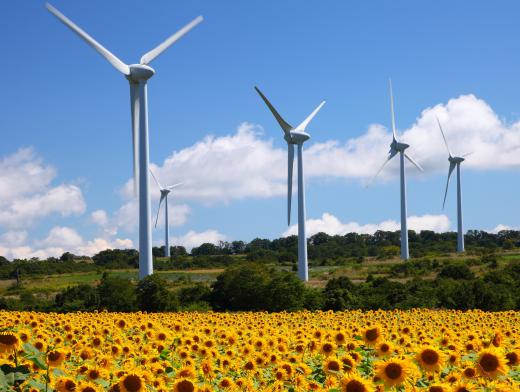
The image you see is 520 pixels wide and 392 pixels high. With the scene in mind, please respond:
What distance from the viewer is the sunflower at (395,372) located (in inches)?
247

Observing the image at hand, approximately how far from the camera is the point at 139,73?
194ft

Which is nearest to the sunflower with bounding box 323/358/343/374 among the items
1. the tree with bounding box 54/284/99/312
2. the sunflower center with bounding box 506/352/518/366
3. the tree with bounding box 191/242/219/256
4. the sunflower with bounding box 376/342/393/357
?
the sunflower with bounding box 376/342/393/357

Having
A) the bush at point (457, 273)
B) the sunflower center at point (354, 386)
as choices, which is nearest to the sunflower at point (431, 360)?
the sunflower center at point (354, 386)

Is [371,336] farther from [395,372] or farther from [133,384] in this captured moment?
[133,384]

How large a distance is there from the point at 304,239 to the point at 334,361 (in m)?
63.5

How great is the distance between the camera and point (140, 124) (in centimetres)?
5619

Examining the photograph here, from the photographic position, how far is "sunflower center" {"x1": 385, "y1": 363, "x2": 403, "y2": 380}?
6.29 meters

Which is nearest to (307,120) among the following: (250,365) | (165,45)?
(165,45)

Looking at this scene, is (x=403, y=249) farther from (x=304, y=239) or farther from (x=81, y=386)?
(x=81, y=386)

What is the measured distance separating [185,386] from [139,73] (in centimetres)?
5514

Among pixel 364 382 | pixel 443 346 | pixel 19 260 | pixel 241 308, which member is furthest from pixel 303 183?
pixel 19 260

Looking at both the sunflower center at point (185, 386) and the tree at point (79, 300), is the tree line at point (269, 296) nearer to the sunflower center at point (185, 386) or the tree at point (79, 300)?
the tree at point (79, 300)

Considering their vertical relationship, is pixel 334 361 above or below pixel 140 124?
below

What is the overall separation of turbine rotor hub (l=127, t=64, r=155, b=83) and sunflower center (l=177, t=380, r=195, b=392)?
55041mm
